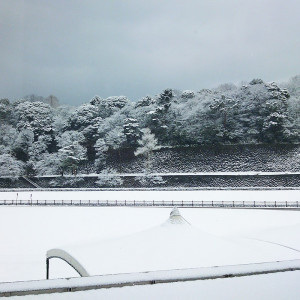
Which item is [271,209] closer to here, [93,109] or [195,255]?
[195,255]

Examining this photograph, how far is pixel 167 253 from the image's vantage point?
4.87 m

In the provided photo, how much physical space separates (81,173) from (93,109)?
16.6ft

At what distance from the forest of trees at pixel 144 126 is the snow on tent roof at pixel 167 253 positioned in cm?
1851

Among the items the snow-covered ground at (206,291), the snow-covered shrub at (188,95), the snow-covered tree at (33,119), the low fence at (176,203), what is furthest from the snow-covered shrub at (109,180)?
the snow-covered ground at (206,291)

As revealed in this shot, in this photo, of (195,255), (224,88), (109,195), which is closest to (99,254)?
(195,255)

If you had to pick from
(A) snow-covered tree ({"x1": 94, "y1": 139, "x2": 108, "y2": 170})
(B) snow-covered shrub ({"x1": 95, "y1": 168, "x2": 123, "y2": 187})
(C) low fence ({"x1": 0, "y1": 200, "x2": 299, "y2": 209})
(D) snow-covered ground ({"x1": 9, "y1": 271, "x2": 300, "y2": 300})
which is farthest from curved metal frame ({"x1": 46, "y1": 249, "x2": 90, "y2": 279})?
(A) snow-covered tree ({"x1": 94, "y1": 139, "x2": 108, "y2": 170})

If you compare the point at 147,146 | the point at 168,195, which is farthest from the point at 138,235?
the point at 147,146

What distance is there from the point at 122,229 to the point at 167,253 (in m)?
7.27

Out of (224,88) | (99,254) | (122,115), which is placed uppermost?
(224,88)

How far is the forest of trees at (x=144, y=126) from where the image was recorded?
23.7 meters

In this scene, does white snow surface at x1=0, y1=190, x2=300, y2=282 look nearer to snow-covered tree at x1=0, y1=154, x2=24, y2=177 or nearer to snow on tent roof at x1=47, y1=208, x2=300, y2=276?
snow on tent roof at x1=47, y1=208, x2=300, y2=276

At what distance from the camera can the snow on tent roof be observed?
14.7ft

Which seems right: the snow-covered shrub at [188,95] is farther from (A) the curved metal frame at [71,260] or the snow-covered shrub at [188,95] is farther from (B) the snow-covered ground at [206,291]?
(B) the snow-covered ground at [206,291]

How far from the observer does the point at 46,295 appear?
6.38 ft
